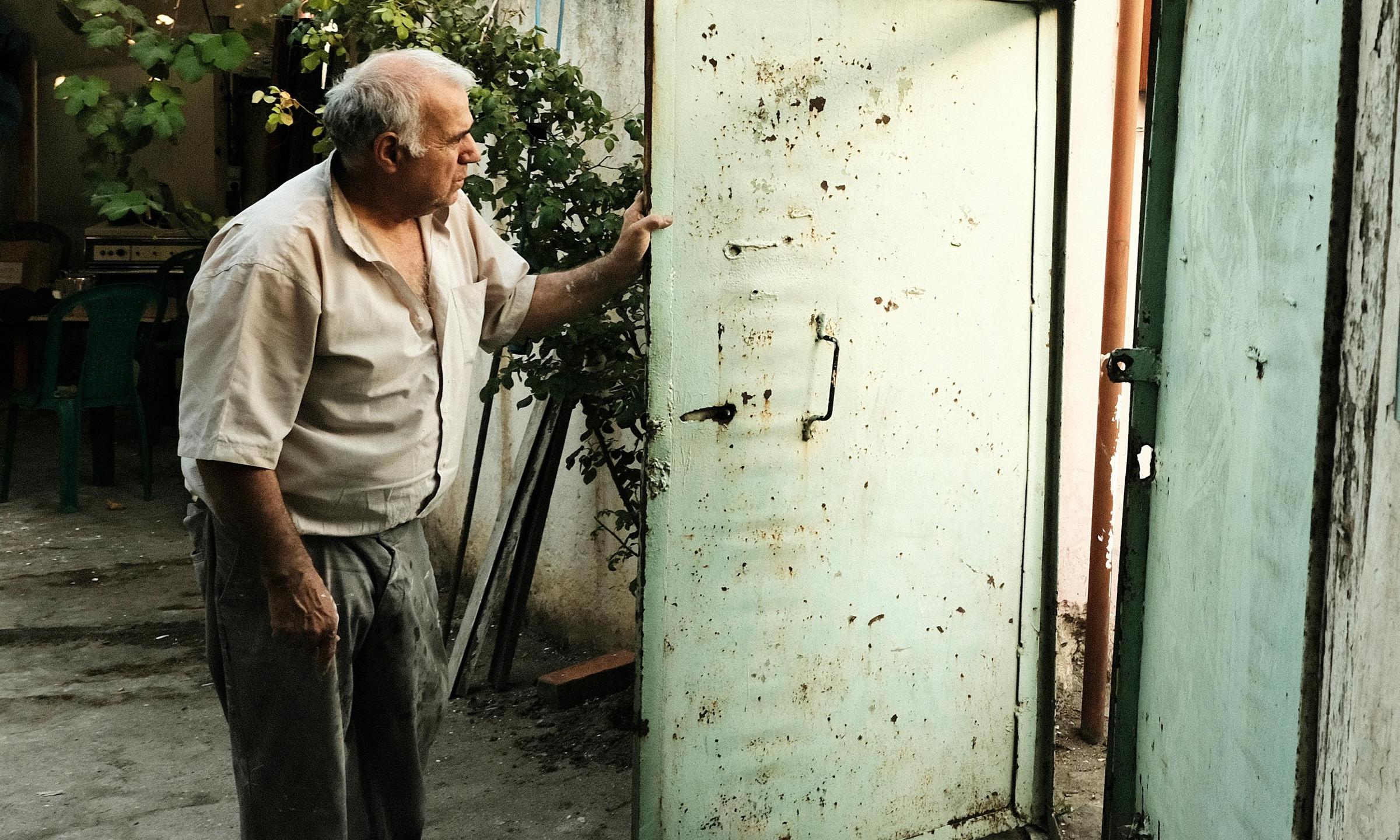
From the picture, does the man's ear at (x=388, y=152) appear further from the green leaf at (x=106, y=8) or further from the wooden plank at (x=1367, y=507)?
the green leaf at (x=106, y=8)

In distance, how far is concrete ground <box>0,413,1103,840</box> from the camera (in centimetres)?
329

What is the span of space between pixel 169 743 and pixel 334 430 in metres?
2.05

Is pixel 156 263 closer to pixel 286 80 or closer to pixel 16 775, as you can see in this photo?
pixel 286 80

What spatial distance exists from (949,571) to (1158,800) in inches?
27.6

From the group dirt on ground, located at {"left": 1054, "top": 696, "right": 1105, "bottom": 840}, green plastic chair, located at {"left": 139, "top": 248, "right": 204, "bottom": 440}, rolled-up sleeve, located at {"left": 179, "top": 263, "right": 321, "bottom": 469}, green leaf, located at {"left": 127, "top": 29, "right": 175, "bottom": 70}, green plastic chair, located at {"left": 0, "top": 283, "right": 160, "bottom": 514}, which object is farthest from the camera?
green plastic chair, located at {"left": 139, "top": 248, "right": 204, "bottom": 440}

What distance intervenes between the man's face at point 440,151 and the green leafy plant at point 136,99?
9.28 feet

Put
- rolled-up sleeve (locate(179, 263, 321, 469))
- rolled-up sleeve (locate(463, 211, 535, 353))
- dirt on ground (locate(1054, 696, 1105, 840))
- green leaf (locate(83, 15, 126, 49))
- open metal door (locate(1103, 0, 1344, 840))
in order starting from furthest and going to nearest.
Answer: green leaf (locate(83, 15, 126, 49)), dirt on ground (locate(1054, 696, 1105, 840)), rolled-up sleeve (locate(463, 211, 535, 353)), rolled-up sleeve (locate(179, 263, 321, 469)), open metal door (locate(1103, 0, 1344, 840))

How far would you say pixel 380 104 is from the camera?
87.4 inches

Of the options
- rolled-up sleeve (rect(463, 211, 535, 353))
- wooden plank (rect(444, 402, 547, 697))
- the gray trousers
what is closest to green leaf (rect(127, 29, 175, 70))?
wooden plank (rect(444, 402, 547, 697))

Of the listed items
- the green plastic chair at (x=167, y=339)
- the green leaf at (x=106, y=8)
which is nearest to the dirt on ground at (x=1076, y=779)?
the green leaf at (x=106, y=8)

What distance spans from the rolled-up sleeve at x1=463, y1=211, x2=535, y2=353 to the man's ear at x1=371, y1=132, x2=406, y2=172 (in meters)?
0.34

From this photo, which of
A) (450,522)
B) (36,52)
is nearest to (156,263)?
(36,52)

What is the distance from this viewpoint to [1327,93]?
5.58ft

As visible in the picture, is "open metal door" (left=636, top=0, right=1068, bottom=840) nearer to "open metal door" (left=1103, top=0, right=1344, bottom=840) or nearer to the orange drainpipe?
"open metal door" (left=1103, top=0, right=1344, bottom=840)
